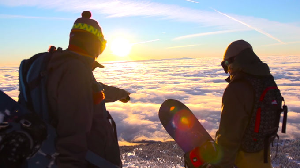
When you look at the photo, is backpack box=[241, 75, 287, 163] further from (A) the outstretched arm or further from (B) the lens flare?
(A) the outstretched arm

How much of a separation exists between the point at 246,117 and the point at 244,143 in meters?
0.29

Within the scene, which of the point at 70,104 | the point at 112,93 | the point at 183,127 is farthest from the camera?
the point at 183,127

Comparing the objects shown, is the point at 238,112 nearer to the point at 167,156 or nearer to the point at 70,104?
the point at 70,104

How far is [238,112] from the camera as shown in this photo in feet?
6.74

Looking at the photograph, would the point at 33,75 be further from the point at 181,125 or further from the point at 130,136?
the point at 130,136

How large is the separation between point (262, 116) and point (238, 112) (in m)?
0.23

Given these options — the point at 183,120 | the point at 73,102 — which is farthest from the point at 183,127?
the point at 73,102

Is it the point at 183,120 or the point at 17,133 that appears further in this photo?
the point at 183,120

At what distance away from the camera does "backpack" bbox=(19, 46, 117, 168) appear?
1.51m

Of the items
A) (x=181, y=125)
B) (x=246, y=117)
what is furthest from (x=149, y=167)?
(x=246, y=117)

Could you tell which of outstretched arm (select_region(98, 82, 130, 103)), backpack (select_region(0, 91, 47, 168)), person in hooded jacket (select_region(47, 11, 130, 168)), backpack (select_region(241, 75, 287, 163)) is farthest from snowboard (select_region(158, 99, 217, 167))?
backpack (select_region(0, 91, 47, 168))

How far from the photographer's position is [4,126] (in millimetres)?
1360

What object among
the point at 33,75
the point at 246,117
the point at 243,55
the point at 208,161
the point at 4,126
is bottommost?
the point at 208,161

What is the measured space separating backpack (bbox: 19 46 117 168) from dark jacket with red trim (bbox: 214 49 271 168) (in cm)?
127
